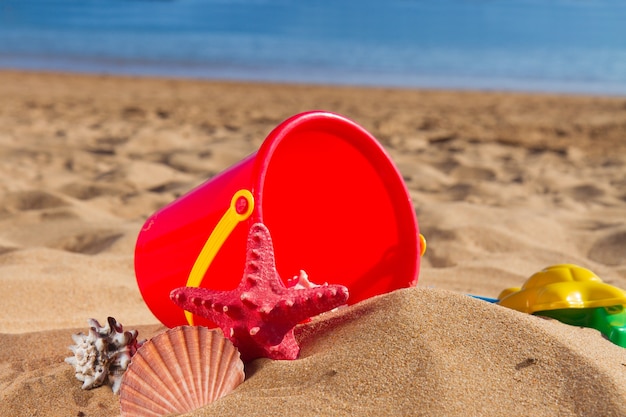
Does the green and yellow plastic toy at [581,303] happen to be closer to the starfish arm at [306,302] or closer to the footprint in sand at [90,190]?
the starfish arm at [306,302]

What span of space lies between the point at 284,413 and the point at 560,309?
1.02 metres

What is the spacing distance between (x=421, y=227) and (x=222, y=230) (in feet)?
6.69

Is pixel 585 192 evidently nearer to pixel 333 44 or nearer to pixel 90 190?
pixel 90 190

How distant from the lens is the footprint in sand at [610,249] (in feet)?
11.2

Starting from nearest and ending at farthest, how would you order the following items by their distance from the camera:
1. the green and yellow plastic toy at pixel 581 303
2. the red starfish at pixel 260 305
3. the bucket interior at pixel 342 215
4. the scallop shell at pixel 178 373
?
the scallop shell at pixel 178 373 < the red starfish at pixel 260 305 < the green and yellow plastic toy at pixel 581 303 < the bucket interior at pixel 342 215

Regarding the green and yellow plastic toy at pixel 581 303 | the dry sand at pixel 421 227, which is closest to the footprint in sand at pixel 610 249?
the dry sand at pixel 421 227

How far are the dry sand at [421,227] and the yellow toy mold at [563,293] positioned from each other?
129 millimetres

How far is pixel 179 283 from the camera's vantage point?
2.12 m

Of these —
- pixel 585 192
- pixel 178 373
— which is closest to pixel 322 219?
pixel 178 373

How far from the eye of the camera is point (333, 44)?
16391mm

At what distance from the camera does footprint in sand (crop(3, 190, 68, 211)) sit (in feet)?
13.5

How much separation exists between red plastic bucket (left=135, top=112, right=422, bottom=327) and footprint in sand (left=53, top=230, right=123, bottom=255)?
1.22m

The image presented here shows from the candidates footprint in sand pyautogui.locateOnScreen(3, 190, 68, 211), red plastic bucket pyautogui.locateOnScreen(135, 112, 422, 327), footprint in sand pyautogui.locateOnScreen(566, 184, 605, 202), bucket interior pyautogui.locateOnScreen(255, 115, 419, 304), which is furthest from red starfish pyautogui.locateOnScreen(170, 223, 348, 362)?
footprint in sand pyautogui.locateOnScreen(566, 184, 605, 202)

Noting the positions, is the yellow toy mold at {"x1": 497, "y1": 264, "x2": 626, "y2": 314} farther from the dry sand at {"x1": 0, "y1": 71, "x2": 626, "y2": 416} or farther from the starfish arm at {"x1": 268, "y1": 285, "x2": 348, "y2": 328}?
the starfish arm at {"x1": 268, "y1": 285, "x2": 348, "y2": 328}
